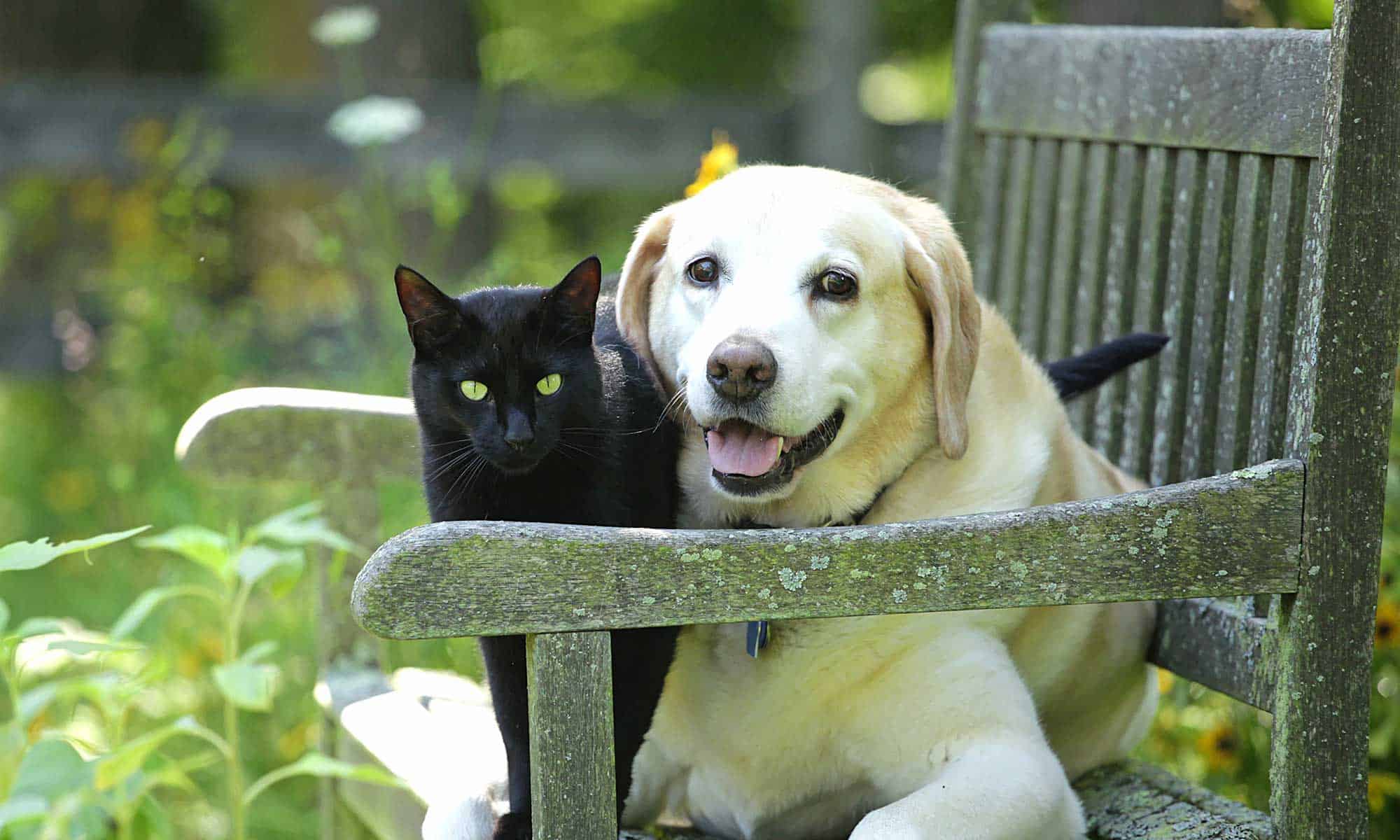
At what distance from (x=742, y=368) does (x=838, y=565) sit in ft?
1.13

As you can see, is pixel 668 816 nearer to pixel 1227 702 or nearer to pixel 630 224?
pixel 1227 702

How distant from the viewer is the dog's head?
6.22 ft

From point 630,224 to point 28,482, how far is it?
5.14 m

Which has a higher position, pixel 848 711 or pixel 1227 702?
pixel 848 711

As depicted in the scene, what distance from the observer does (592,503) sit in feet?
6.19

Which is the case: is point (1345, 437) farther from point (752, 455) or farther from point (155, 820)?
point (155, 820)

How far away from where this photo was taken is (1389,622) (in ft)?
9.05

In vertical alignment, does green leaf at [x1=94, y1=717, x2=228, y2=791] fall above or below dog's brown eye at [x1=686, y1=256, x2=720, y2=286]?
below

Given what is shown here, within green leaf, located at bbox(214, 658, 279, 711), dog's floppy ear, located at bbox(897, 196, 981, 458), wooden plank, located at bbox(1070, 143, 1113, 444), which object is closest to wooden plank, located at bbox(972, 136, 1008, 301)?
wooden plank, located at bbox(1070, 143, 1113, 444)

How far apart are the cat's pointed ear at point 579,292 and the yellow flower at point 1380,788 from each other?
186 centimetres

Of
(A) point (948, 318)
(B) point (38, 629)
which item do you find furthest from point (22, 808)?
(A) point (948, 318)

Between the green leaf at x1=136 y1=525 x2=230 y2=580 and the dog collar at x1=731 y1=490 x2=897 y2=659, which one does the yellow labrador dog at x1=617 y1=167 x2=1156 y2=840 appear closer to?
the dog collar at x1=731 y1=490 x2=897 y2=659

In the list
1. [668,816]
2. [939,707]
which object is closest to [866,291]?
[939,707]

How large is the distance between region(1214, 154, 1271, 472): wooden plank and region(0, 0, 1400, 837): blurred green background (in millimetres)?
847
